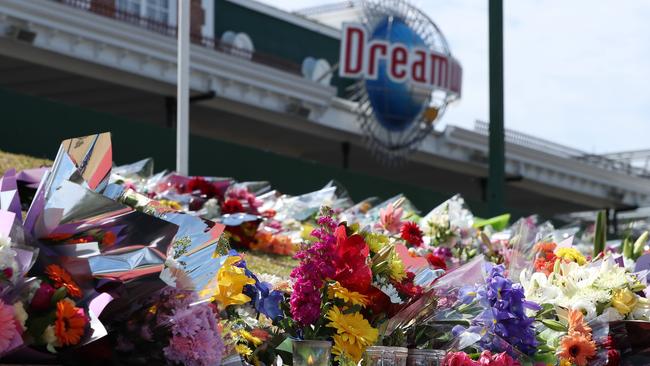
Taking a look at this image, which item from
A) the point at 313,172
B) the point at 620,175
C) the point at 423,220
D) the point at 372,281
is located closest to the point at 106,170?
the point at 372,281

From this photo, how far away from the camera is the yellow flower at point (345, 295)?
16.2 feet

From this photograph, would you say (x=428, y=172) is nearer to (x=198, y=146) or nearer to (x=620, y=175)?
(x=620, y=175)

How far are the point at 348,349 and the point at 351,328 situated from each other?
9cm

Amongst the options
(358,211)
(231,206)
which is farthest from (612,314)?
(358,211)

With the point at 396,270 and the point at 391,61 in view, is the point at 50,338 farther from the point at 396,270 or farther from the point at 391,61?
the point at 391,61

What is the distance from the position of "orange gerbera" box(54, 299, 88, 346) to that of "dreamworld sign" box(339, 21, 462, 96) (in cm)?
2390

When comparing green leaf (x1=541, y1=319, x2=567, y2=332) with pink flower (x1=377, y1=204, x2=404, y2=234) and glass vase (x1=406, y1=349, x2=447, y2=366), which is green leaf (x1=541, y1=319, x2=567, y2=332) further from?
pink flower (x1=377, y1=204, x2=404, y2=234)

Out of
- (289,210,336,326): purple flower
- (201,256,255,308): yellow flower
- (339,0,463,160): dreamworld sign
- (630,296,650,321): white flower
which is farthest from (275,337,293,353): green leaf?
(339,0,463,160): dreamworld sign

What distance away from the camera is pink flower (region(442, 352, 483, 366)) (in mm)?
4969

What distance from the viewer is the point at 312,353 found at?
15.1 ft

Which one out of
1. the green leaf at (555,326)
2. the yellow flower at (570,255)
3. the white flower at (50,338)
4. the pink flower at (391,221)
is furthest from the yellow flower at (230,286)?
the pink flower at (391,221)

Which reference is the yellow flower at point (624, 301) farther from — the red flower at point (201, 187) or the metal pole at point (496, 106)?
the metal pole at point (496, 106)

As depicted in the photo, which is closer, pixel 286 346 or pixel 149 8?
pixel 286 346

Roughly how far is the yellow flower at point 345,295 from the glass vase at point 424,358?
30cm
